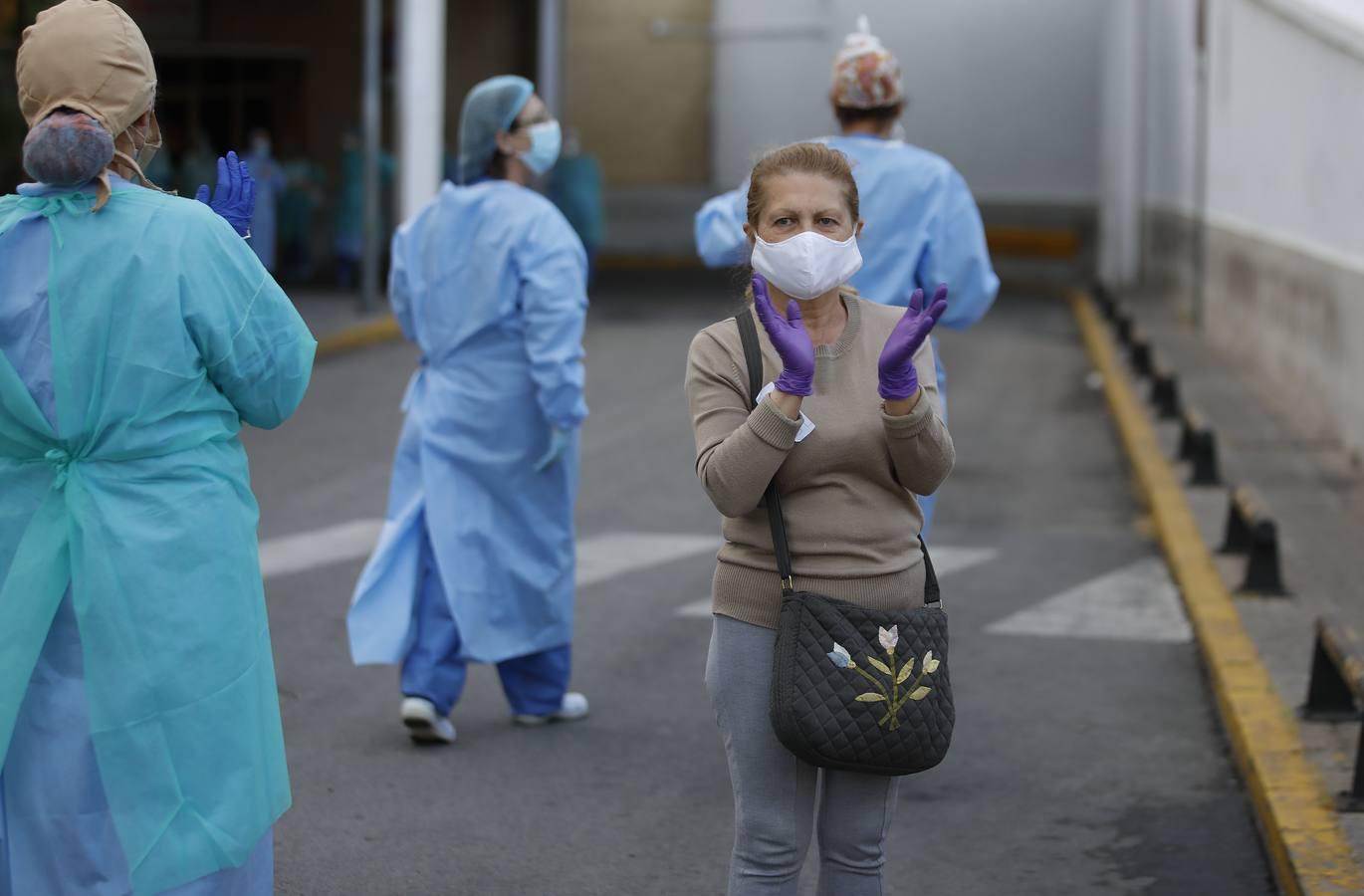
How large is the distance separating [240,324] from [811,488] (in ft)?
3.36

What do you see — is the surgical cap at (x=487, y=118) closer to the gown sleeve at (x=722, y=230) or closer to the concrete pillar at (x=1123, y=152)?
the gown sleeve at (x=722, y=230)

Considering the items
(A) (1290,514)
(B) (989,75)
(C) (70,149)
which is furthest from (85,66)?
(B) (989,75)

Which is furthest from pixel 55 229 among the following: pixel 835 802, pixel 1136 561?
pixel 1136 561

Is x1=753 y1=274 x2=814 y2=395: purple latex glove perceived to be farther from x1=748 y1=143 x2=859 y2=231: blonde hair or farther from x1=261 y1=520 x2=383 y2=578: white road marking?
x1=261 y1=520 x2=383 y2=578: white road marking

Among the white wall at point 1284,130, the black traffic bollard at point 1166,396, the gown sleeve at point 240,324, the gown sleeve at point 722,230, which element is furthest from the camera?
the black traffic bollard at point 1166,396

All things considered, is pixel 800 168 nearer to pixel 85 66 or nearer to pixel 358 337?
pixel 85 66

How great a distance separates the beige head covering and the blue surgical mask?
2706 millimetres

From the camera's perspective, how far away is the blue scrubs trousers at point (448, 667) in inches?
236

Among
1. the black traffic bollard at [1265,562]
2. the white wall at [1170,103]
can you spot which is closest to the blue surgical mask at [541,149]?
A: the black traffic bollard at [1265,562]

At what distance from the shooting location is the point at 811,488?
3.52m

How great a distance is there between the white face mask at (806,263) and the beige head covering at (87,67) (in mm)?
1100

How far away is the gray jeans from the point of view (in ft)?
11.6

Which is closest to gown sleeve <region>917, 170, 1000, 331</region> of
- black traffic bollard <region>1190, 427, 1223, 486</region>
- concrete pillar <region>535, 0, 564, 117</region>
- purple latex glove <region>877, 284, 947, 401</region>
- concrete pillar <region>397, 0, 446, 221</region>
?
purple latex glove <region>877, 284, 947, 401</region>

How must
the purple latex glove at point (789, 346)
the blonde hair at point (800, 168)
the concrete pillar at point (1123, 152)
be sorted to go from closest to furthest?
the purple latex glove at point (789, 346) < the blonde hair at point (800, 168) < the concrete pillar at point (1123, 152)
